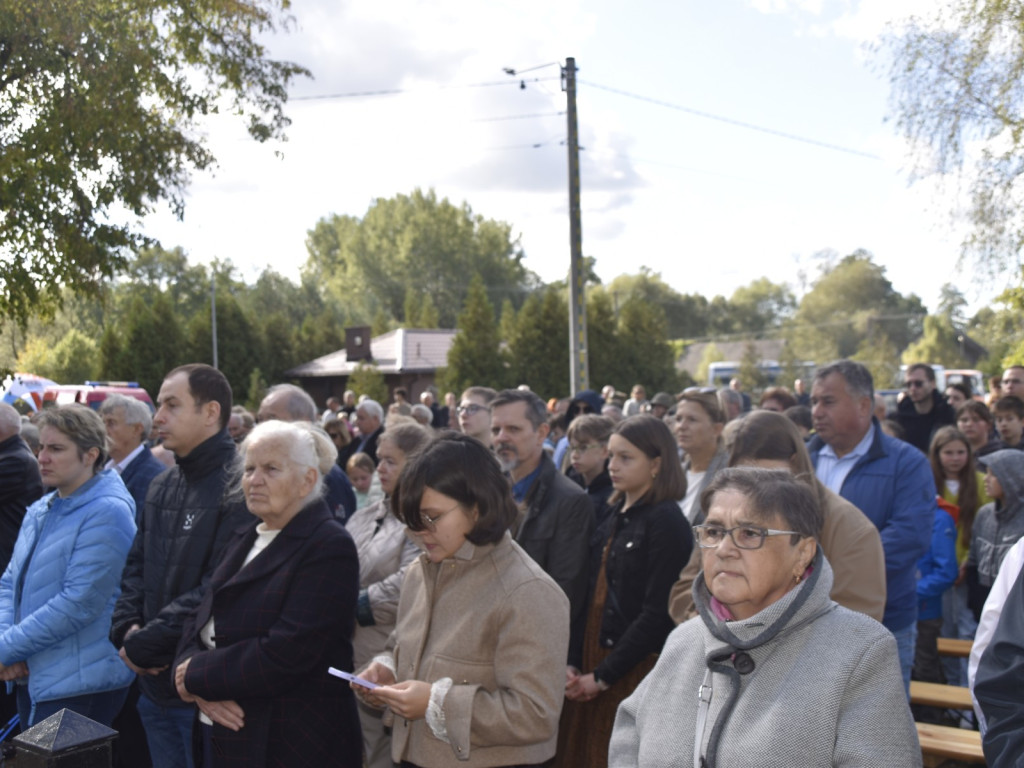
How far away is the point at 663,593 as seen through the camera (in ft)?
12.7

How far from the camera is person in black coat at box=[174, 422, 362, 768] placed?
3.23m

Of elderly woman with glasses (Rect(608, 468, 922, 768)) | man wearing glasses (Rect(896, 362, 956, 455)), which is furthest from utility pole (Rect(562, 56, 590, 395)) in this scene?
elderly woman with glasses (Rect(608, 468, 922, 768))

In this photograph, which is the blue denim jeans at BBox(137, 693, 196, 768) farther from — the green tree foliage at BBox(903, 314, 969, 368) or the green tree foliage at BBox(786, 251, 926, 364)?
the green tree foliage at BBox(786, 251, 926, 364)

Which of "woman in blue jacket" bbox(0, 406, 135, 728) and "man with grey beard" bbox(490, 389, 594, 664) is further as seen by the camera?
"man with grey beard" bbox(490, 389, 594, 664)

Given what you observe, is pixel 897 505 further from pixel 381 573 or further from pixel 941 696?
pixel 381 573

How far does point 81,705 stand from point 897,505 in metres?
3.95

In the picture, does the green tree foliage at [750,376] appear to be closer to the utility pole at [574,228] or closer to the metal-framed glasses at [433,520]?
the utility pole at [574,228]

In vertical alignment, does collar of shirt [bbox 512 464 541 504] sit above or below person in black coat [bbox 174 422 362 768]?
above

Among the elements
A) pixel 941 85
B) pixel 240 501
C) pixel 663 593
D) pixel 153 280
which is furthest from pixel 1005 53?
pixel 153 280

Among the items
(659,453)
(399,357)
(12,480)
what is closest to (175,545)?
(12,480)

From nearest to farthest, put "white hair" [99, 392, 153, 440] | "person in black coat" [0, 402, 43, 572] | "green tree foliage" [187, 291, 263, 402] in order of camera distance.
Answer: "person in black coat" [0, 402, 43, 572] → "white hair" [99, 392, 153, 440] → "green tree foliage" [187, 291, 263, 402]

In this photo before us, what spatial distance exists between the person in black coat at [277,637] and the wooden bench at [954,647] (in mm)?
4092

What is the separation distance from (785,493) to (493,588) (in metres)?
1.08

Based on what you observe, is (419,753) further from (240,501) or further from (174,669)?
(240,501)
